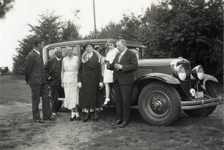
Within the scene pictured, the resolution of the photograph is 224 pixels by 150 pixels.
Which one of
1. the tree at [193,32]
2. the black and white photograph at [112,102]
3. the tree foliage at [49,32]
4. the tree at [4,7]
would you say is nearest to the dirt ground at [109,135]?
the black and white photograph at [112,102]

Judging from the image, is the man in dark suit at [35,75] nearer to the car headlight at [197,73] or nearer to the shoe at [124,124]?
the shoe at [124,124]

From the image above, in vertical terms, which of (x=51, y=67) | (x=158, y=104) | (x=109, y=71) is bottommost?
(x=158, y=104)

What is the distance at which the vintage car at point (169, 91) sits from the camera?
4949 millimetres

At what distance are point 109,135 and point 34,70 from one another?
2461 millimetres

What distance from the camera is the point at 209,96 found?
18.6 ft

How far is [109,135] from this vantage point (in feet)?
14.8

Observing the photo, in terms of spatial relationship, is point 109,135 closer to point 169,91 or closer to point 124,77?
point 124,77

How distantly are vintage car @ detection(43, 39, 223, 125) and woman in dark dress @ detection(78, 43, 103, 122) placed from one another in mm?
384

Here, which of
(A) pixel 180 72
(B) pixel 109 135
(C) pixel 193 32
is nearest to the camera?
(B) pixel 109 135

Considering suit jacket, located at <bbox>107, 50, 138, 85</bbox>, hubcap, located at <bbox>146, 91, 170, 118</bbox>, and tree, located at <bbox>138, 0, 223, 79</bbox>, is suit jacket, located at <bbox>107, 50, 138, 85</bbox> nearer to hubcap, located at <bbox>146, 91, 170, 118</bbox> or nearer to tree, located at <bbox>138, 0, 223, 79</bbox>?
hubcap, located at <bbox>146, 91, 170, 118</bbox>

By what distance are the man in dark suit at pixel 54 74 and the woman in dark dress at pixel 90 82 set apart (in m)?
1.07

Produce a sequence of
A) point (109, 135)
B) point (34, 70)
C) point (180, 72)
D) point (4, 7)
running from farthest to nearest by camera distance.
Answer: point (4, 7) → point (34, 70) → point (180, 72) → point (109, 135)

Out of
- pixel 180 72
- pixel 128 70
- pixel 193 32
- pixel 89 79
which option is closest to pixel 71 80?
pixel 89 79

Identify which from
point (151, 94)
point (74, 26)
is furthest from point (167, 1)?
point (151, 94)
